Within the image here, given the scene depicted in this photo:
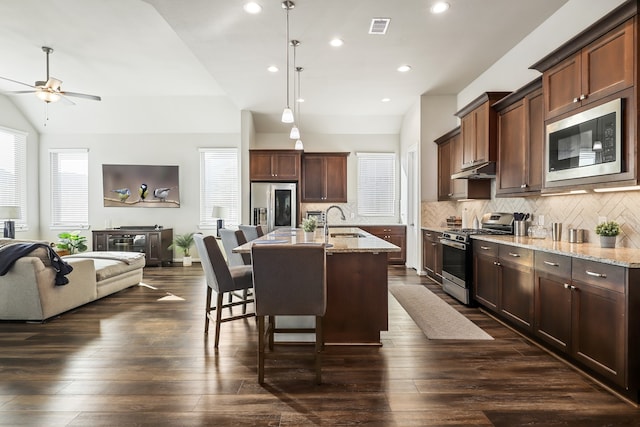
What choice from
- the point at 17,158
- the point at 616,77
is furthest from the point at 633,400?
the point at 17,158

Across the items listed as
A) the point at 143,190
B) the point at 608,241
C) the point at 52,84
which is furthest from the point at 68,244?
the point at 608,241

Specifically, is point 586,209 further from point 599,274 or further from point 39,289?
point 39,289

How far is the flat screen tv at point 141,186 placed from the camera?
820 centimetres

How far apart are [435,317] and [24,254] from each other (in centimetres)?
434

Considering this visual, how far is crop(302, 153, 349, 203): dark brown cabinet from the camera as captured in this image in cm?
820

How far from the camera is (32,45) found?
518 cm

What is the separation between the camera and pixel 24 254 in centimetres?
380

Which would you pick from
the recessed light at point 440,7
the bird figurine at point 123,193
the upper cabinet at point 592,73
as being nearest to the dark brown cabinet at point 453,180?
the upper cabinet at point 592,73

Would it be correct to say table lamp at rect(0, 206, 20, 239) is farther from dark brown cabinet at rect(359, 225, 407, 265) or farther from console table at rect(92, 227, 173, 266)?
dark brown cabinet at rect(359, 225, 407, 265)

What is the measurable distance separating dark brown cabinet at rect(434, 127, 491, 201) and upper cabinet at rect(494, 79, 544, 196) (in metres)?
0.84

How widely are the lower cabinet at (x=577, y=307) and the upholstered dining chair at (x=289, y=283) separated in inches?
69.8

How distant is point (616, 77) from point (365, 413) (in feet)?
9.13

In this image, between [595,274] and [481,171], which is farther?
[481,171]

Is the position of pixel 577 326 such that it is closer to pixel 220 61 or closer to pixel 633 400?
pixel 633 400
